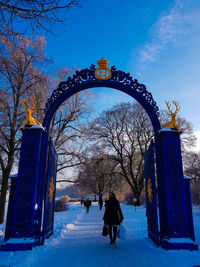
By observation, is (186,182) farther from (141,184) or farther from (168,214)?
(141,184)

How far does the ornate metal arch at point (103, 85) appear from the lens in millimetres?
6586

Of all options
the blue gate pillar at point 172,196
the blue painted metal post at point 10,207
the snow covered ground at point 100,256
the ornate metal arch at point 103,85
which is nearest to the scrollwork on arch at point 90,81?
the ornate metal arch at point 103,85

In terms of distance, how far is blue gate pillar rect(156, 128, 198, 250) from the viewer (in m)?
5.09

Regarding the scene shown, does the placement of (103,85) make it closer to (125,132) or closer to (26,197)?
(26,197)

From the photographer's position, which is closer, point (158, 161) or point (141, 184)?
point (158, 161)

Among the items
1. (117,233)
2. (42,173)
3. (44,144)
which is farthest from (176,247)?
(44,144)

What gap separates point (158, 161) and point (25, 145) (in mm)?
4333

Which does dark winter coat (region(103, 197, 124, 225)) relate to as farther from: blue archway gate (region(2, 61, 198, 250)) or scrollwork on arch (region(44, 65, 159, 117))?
scrollwork on arch (region(44, 65, 159, 117))

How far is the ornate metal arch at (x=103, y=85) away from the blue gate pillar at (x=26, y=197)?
1.31m

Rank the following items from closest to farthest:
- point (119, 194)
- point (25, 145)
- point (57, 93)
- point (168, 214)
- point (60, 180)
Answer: point (168, 214)
point (25, 145)
point (57, 93)
point (60, 180)
point (119, 194)

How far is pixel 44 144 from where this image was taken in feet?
20.1

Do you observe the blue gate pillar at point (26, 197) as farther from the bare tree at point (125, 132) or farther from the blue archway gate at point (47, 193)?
the bare tree at point (125, 132)

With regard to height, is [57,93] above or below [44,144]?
above

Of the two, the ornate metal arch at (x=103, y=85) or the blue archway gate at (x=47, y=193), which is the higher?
the ornate metal arch at (x=103, y=85)
